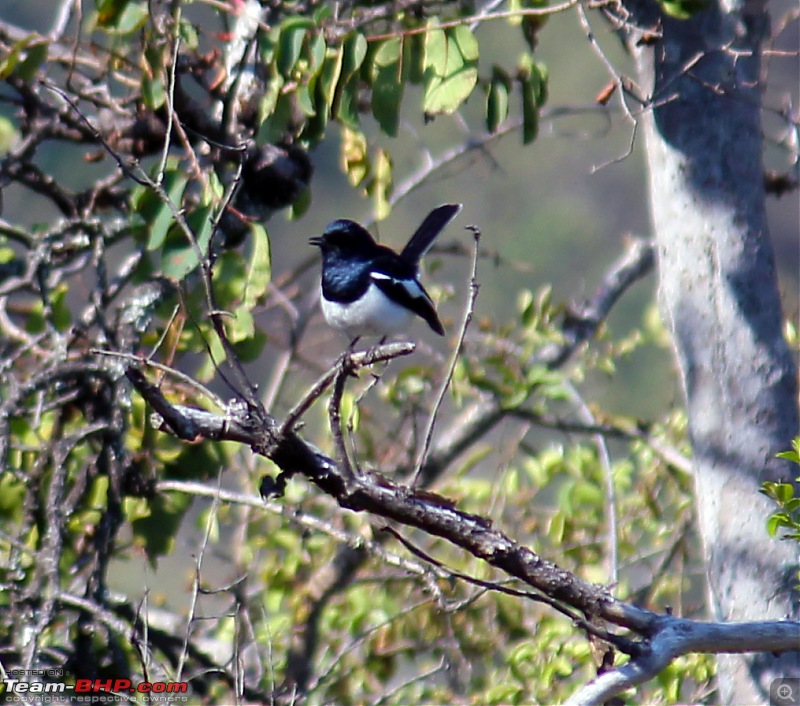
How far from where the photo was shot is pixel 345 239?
4000 millimetres

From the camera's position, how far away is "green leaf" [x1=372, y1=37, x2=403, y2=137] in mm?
2939

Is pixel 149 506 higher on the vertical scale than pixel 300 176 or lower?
lower

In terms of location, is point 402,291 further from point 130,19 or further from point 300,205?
point 130,19

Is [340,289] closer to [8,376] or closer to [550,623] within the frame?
[8,376]

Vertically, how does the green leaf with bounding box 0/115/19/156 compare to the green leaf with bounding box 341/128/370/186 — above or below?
below

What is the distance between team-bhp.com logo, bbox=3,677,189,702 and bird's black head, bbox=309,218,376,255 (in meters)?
1.64

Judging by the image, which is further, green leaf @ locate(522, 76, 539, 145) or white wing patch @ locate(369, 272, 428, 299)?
white wing patch @ locate(369, 272, 428, 299)

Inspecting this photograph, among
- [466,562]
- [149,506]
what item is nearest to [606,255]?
[466,562]

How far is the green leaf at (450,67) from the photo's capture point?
293cm

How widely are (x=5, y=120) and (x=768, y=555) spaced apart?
2.86 meters

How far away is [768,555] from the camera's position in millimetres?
3293
